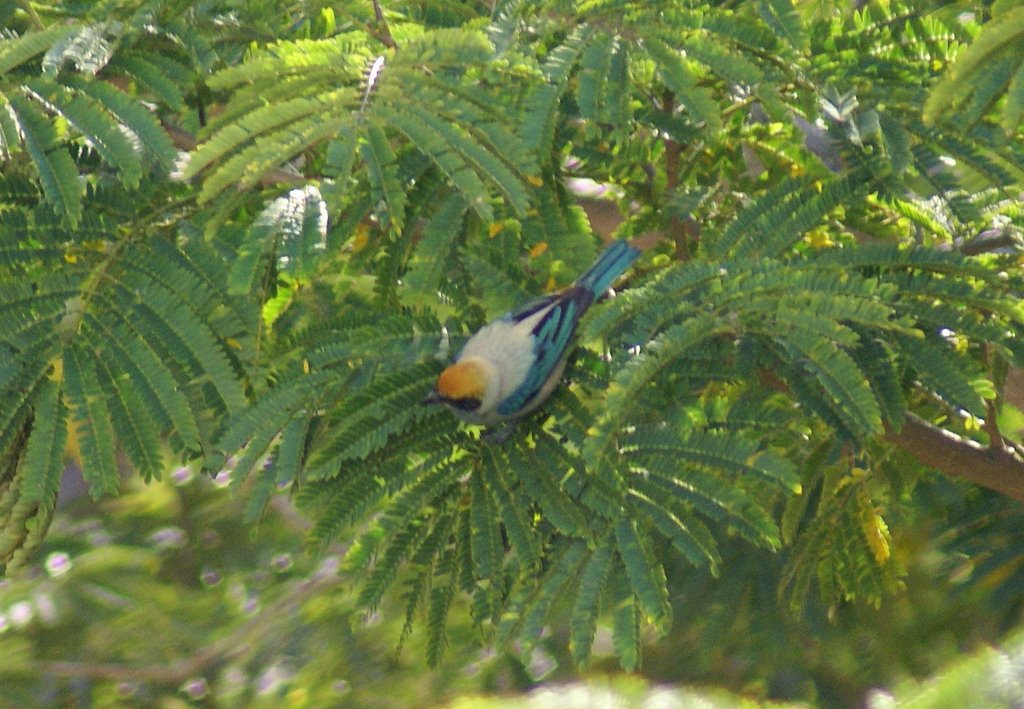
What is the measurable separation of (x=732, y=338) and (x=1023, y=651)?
1893mm

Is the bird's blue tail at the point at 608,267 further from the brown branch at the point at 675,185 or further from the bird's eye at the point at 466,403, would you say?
the bird's eye at the point at 466,403

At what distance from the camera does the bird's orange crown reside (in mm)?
2670

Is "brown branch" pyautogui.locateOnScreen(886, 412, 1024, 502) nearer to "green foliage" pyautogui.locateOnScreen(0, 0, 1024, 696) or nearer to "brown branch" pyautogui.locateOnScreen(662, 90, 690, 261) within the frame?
"green foliage" pyautogui.locateOnScreen(0, 0, 1024, 696)

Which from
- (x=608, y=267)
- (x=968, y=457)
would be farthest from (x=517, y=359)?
(x=968, y=457)

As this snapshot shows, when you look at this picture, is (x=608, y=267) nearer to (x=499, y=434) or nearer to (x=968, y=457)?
(x=499, y=434)

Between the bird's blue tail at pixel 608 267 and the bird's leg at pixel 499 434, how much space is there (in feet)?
1.13

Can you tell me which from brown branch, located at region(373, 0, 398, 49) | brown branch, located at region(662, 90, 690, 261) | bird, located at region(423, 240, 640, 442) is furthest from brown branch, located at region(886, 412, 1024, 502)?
brown branch, located at region(373, 0, 398, 49)

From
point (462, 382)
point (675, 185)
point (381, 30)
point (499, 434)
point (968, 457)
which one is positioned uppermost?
point (381, 30)

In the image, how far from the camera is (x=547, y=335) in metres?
2.80

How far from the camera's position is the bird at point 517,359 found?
2713mm

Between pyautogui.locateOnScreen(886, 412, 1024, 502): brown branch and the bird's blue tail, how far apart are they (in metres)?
0.73

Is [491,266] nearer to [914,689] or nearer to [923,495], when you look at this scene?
[923,495]

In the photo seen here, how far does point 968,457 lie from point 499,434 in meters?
1.11

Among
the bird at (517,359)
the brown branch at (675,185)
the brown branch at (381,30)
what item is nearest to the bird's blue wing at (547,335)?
the bird at (517,359)
